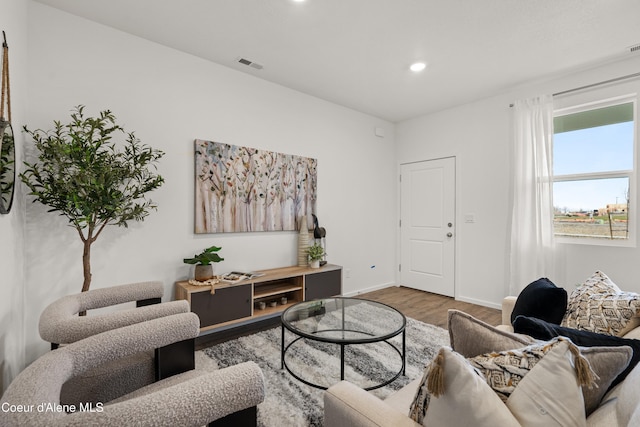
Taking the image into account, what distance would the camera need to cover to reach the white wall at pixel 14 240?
1.49 metres

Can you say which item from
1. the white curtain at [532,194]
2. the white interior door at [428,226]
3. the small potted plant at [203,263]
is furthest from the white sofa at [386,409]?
the white interior door at [428,226]

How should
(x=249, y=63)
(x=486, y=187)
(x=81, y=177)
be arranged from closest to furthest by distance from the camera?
(x=81, y=177), (x=249, y=63), (x=486, y=187)

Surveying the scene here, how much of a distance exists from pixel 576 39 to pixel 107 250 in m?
4.28

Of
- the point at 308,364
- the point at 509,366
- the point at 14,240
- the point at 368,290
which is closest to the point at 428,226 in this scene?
the point at 368,290

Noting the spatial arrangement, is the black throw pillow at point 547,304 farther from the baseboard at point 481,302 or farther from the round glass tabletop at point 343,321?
the baseboard at point 481,302

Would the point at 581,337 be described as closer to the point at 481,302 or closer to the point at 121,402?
the point at 121,402

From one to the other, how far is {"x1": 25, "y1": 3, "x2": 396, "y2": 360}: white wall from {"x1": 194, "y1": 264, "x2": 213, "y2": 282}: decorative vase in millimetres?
175

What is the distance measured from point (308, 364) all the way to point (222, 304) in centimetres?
95

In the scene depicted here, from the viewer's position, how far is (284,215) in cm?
345

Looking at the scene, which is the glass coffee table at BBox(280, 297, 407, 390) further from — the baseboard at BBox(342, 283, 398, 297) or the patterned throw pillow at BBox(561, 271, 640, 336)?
the baseboard at BBox(342, 283, 398, 297)

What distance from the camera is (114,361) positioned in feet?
4.33

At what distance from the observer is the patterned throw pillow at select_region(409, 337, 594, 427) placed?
0.71 meters

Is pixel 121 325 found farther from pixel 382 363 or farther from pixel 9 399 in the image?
pixel 382 363

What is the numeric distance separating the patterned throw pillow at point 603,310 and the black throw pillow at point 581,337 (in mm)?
387
